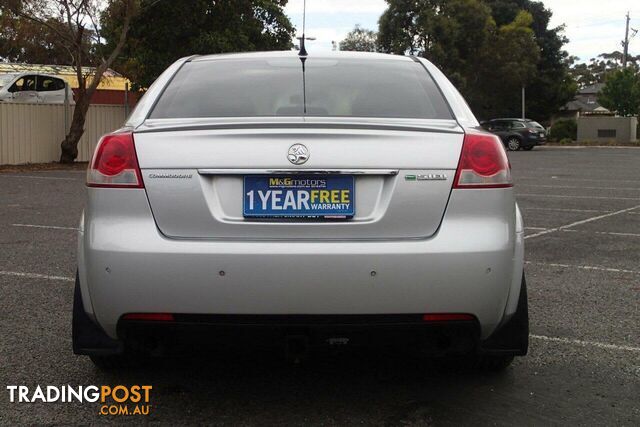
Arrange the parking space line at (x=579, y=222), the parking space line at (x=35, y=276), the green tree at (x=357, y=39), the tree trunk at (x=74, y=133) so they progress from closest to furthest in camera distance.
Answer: the parking space line at (x=35, y=276)
the parking space line at (x=579, y=222)
the tree trunk at (x=74, y=133)
the green tree at (x=357, y=39)

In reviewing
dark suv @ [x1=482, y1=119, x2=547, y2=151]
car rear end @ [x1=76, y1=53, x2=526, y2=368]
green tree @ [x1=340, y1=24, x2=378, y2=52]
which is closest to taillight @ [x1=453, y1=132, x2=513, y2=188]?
car rear end @ [x1=76, y1=53, x2=526, y2=368]

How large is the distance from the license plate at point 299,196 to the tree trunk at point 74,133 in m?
18.9

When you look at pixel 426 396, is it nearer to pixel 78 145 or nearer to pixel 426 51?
pixel 78 145

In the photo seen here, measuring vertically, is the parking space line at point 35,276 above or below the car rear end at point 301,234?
below

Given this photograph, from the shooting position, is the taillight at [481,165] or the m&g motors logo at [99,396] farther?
the m&g motors logo at [99,396]

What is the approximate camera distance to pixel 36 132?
20953 mm

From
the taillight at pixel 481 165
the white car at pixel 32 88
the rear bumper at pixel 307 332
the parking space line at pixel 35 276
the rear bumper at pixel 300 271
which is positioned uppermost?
the white car at pixel 32 88

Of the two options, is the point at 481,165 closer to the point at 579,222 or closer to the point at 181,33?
the point at 579,222

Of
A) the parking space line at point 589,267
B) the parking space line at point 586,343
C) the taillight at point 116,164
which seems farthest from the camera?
the parking space line at point 589,267

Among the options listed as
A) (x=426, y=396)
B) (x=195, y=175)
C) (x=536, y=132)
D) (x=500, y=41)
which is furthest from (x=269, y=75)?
(x=500, y=41)

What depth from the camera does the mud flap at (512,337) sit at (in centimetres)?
328

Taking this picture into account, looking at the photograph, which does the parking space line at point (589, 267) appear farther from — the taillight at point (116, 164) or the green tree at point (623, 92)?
the green tree at point (623, 92)

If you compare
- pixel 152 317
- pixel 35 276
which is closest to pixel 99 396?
pixel 152 317

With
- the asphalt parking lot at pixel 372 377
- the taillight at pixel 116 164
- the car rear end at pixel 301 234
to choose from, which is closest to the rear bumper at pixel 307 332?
the car rear end at pixel 301 234
